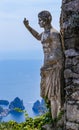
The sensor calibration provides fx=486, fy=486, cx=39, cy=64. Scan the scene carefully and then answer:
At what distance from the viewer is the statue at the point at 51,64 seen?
7.26 metres

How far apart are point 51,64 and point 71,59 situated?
55cm

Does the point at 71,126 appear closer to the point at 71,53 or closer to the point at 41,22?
the point at 71,53

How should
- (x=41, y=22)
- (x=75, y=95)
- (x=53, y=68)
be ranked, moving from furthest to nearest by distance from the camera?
(x=41, y=22) → (x=53, y=68) → (x=75, y=95)

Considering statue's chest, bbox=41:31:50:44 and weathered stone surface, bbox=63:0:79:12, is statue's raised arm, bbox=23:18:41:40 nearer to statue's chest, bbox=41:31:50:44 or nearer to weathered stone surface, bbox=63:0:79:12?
statue's chest, bbox=41:31:50:44

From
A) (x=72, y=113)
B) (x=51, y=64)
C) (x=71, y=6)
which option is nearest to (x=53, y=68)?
(x=51, y=64)

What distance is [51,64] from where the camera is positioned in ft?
24.1

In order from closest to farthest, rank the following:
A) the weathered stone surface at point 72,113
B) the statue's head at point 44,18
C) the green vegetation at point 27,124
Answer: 1. the weathered stone surface at point 72,113
2. the statue's head at point 44,18
3. the green vegetation at point 27,124

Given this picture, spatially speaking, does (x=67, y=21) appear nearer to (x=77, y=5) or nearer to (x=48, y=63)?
(x=77, y=5)

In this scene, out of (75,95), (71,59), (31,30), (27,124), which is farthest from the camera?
(27,124)

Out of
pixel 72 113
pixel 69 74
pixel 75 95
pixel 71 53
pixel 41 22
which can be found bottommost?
pixel 72 113

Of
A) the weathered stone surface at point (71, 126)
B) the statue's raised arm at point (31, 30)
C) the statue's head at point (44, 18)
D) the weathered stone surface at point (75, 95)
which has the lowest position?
the weathered stone surface at point (71, 126)

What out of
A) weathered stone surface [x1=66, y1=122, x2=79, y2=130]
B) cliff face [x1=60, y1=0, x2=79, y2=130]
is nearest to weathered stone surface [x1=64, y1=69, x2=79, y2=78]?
cliff face [x1=60, y1=0, x2=79, y2=130]

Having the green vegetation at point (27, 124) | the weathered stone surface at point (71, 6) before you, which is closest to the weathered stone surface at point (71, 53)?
the weathered stone surface at point (71, 6)

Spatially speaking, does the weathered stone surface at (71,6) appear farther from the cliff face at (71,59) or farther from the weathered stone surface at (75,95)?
the weathered stone surface at (75,95)
